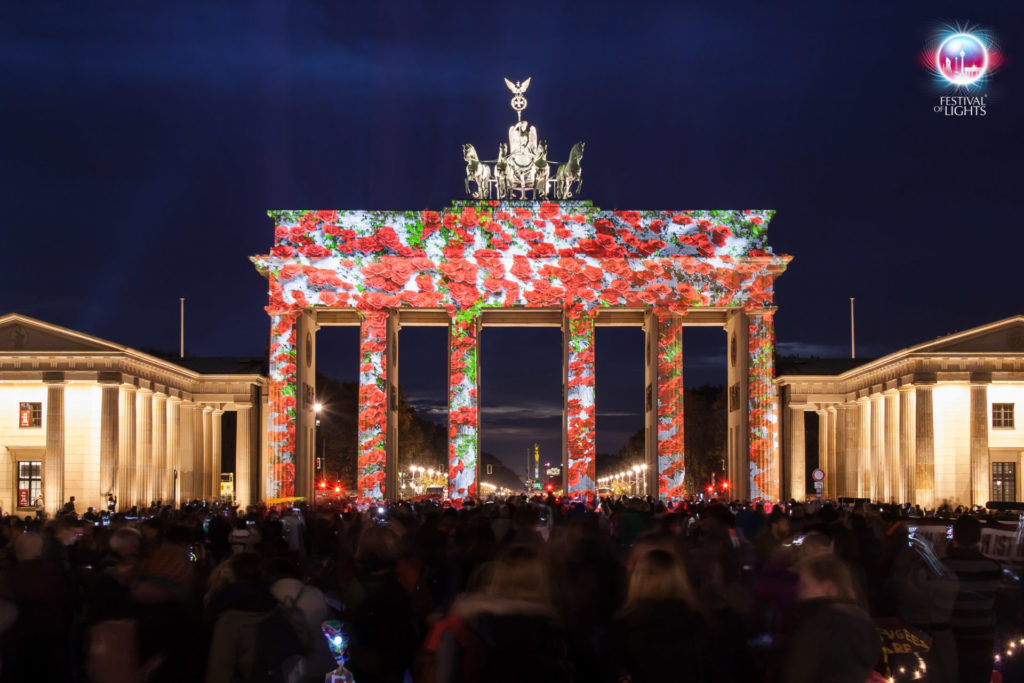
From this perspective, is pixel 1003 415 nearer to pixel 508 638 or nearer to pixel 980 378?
pixel 980 378

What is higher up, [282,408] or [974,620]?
[282,408]

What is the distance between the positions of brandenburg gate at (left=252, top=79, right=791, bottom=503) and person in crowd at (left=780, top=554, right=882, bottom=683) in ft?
173

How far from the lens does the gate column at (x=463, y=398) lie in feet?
→ 198

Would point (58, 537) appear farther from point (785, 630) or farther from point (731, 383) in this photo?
point (731, 383)

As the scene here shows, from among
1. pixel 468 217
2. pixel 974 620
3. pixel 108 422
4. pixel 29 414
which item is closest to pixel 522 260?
pixel 468 217

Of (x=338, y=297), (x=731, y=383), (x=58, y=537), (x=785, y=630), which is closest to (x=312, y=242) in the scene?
(x=338, y=297)

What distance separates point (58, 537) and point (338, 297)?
153 ft

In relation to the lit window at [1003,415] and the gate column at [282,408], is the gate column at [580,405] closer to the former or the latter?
the gate column at [282,408]

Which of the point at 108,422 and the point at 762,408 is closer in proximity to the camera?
the point at 108,422

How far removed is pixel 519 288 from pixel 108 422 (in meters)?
21.9

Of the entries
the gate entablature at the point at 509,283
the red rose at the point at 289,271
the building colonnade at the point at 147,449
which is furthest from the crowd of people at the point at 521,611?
the red rose at the point at 289,271

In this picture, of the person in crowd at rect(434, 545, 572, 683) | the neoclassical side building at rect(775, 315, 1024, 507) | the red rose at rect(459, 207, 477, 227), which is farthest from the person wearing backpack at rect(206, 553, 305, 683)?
the red rose at rect(459, 207, 477, 227)

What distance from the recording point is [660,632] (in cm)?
680

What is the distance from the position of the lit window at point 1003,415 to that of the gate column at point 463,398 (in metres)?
28.4
